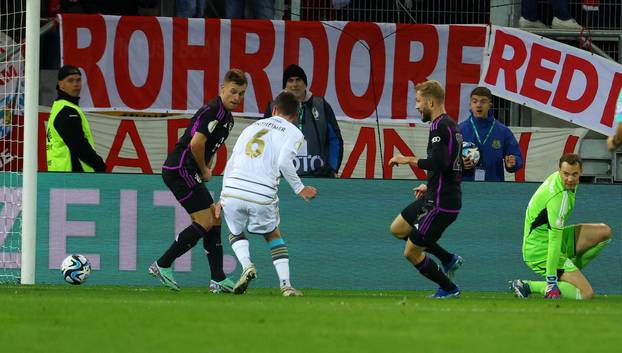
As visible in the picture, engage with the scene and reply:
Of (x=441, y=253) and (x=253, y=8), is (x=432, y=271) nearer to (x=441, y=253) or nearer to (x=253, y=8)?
(x=441, y=253)

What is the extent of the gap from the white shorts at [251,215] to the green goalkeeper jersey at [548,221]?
2519mm

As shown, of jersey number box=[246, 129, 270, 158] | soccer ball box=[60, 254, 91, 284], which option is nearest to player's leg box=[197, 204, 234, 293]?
jersey number box=[246, 129, 270, 158]

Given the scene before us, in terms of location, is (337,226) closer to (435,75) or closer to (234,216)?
(234,216)

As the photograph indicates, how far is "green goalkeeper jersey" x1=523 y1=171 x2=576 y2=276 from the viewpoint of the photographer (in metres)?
12.1

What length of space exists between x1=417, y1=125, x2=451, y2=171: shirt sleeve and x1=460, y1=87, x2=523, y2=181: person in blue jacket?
245cm

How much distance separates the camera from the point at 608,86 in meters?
16.6

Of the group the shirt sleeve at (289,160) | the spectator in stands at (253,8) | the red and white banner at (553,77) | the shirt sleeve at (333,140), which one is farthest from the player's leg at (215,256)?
the spectator in stands at (253,8)

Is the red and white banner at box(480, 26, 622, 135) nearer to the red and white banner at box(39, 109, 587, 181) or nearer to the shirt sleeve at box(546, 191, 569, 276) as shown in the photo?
the red and white banner at box(39, 109, 587, 181)

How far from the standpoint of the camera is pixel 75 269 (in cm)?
1251

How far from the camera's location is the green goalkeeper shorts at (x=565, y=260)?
12.5m

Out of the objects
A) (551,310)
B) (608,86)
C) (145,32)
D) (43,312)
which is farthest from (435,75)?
(43,312)

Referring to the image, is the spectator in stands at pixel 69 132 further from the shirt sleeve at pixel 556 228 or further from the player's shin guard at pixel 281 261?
the shirt sleeve at pixel 556 228

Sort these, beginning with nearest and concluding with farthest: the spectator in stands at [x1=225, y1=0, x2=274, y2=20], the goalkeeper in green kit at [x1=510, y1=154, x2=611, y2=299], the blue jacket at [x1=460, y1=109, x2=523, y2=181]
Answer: the goalkeeper in green kit at [x1=510, y1=154, x2=611, y2=299] < the blue jacket at [x1=460, y1=109, x2=523, y2=181] < the spectator in stands at [x1=225, y1=0, x2=274, y2=20]

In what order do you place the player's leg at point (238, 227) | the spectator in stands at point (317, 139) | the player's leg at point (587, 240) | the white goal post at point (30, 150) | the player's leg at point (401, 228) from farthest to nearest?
the spectator in stands at point (317, 139), the white goal post at point (30, 150), the player's leg at point (587, 240), the player's leg at point (401, 228), the player's leg at point (238, 227)
